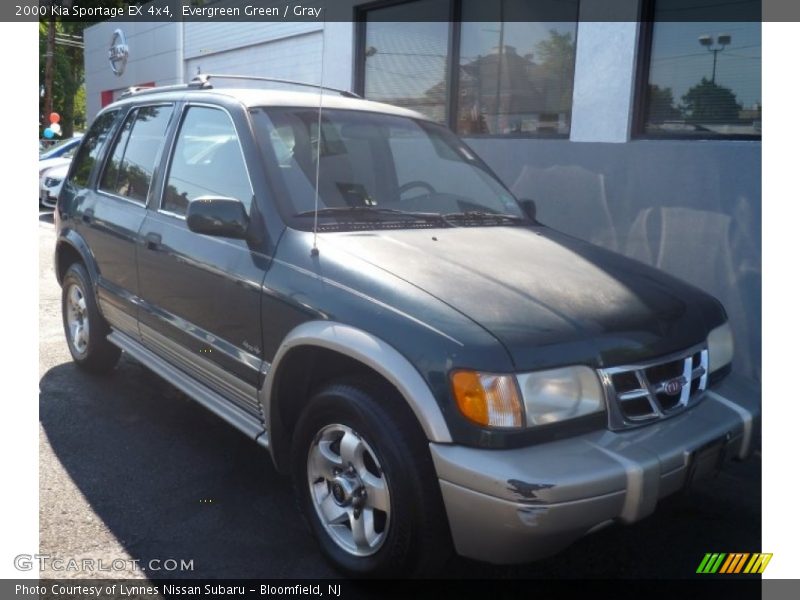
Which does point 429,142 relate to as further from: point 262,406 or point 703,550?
point 703,550

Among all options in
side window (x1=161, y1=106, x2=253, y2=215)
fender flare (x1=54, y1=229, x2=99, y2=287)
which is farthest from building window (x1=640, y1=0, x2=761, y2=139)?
fender flare (x1=54, y1=229, x2=99, y2=287)

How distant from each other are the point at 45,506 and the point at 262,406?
3.77 ft

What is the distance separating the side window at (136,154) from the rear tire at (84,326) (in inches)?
28.0

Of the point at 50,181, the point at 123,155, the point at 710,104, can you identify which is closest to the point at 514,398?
the point at 123,155

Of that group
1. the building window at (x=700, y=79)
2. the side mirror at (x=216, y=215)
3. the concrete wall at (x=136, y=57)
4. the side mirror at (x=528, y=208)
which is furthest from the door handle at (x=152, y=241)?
the concrete wall at (x=136, y=57)

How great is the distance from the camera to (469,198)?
3994 mm

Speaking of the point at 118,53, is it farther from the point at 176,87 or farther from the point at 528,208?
the point at 528,208

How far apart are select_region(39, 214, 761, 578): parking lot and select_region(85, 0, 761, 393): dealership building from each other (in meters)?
2.21

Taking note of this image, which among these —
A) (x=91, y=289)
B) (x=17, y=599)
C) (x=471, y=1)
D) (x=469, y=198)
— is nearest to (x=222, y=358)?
A: (x=17, y=599)

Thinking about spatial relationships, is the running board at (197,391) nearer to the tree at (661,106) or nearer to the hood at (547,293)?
the hood at (547,293)

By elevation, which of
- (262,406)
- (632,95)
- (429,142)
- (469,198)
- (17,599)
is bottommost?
(17,599)

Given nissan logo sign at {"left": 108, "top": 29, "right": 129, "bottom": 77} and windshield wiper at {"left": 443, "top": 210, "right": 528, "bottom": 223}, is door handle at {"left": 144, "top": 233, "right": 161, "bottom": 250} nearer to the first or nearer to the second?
windshield wiper at {"left": 443, "top": 210, "right": 528, "bottom": 223}

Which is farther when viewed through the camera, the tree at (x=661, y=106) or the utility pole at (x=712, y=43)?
the tree at (x=661, y=106)

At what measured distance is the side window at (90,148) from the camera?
5.09 meters
